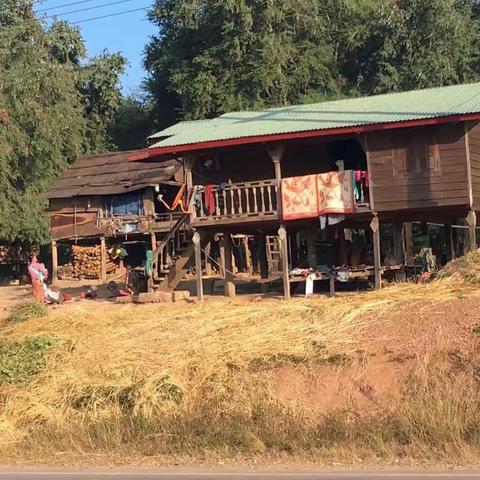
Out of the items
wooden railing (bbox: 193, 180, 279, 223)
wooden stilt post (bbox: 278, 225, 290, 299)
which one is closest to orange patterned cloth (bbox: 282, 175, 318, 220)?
wooden railing (bbox: 193, 180, 279, 223)

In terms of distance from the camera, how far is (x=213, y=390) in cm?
1096

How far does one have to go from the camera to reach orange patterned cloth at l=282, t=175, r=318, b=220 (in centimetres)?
1969

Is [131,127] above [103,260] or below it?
above

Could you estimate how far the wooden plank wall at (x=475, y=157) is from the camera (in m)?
19.4

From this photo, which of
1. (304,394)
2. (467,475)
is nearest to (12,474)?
(304,394)

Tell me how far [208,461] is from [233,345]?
397 centimetres

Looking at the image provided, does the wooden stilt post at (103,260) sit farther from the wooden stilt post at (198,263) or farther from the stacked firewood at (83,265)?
the wooden stilt post at (198,263)

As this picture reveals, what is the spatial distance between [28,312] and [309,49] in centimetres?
2587

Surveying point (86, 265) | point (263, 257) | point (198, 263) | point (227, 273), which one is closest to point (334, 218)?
point (198, 263)

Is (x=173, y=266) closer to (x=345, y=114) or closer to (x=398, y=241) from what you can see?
(x=345, y=114)

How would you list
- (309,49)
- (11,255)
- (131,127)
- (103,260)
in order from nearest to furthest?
(103,260) < (309,49) < (11,255) < (131,127)

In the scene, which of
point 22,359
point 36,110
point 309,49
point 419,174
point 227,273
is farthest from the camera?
point 309,49

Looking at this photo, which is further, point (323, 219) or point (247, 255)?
point (247, 255)

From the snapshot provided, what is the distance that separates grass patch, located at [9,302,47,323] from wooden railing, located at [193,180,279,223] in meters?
5.41
